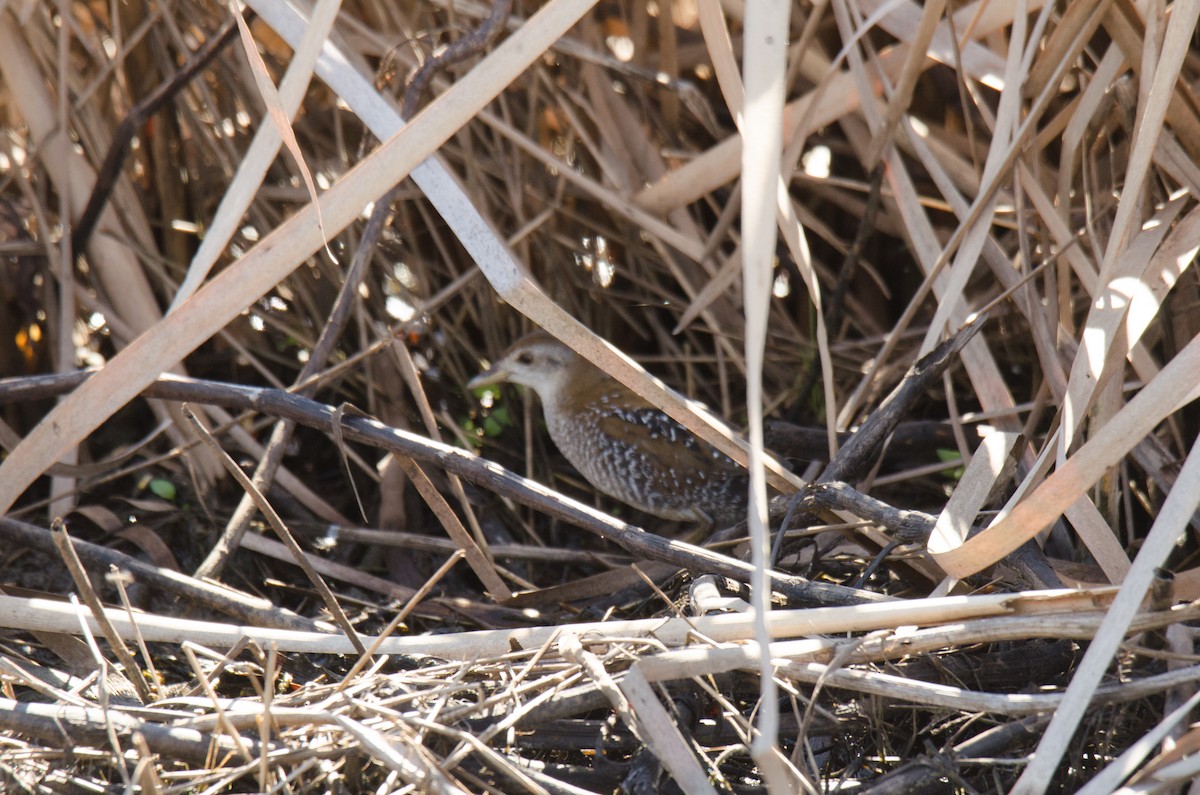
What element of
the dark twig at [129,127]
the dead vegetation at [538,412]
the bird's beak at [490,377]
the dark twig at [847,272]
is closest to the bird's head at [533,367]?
the bird's beak at [490,377]

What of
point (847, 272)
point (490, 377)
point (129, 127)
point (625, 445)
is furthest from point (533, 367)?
point (129, 127)

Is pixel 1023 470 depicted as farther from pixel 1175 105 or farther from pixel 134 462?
pixel 134 462

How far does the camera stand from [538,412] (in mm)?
3777

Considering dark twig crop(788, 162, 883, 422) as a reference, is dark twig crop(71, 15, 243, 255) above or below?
above

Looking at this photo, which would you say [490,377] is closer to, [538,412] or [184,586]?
[538,412]

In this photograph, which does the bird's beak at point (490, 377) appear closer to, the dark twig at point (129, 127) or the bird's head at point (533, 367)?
the bird's head at point (533, 367)

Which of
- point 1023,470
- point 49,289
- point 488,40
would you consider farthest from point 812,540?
point 49,289

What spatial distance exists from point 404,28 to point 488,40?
754 millimetres

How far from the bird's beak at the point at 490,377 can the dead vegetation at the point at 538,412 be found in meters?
0.14

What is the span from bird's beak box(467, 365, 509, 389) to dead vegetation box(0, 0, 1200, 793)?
0.14 m

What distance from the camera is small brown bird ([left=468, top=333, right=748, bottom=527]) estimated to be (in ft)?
10.3

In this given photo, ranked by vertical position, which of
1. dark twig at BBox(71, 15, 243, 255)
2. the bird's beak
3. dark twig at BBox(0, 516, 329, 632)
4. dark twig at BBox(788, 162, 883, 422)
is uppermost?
dark twig at BBox(71, 15, 243, 255)

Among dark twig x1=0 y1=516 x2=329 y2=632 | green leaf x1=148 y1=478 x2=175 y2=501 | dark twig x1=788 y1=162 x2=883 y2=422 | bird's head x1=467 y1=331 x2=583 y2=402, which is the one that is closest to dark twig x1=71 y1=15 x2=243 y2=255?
green leaf x1=148 y1=478 x2=175 y2=501

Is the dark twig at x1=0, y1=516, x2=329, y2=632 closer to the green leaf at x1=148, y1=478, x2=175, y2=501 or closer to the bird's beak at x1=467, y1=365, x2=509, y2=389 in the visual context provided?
the green leaf at x1=148, y1=478, x2=175, y2=501
